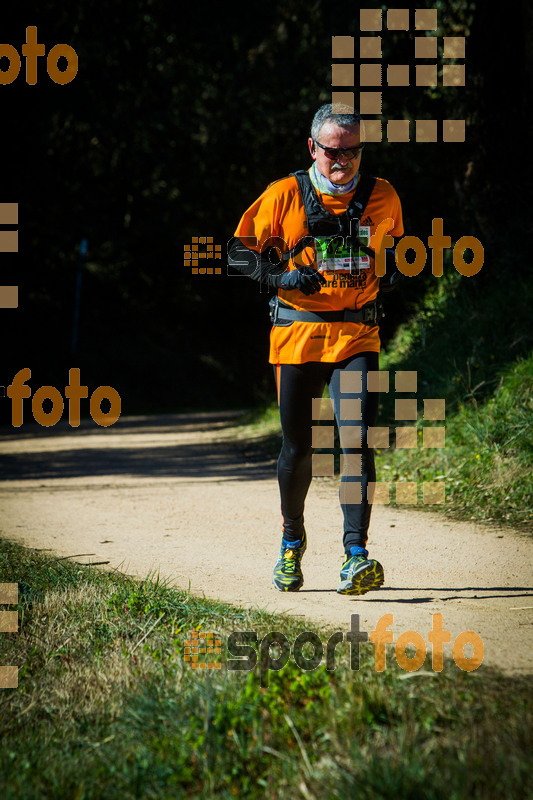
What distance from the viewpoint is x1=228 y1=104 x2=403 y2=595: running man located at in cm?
436

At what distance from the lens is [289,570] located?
473cm

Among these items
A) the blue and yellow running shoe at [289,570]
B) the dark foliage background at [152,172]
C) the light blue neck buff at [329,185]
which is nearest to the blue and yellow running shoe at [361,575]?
the blue and yellow running shoe at [289,570]

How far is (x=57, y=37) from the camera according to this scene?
24.9 m

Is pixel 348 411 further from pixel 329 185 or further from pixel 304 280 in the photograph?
pixel 329 185

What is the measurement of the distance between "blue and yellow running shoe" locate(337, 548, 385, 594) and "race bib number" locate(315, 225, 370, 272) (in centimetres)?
140

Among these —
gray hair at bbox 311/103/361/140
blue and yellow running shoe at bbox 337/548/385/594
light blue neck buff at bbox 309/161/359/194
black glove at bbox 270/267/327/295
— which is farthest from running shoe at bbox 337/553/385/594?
gray hair at bbox 311/103/361/140

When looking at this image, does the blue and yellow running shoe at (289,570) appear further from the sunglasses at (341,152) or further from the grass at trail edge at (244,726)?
the sunglasses at (341,152)

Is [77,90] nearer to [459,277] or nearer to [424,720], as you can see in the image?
[459,277]

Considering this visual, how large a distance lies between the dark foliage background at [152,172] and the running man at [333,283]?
18462mm

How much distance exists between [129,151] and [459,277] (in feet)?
62.5

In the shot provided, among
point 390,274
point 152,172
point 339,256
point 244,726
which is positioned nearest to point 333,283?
point 339,256

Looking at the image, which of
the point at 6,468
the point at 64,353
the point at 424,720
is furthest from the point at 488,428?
the point at 64,353

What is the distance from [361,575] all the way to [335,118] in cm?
222

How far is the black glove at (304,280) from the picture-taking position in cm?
427
